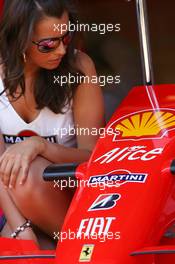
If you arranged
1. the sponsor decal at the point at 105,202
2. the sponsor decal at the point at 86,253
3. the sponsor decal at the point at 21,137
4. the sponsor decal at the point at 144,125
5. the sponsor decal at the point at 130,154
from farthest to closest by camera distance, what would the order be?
1. the sponsor decal at the point at 21,137
2. the sponsor decal at the point at 144,125
3. the sponsor decal at the point at 130,154
4. the sponsor decal at the point at 105,202
5. the sponsor decal at the point at 86,253

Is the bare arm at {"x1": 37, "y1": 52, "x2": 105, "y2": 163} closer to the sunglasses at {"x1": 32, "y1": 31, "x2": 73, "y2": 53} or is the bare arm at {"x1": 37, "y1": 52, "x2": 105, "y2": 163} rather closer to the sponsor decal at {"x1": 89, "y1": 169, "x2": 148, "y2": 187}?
the sunglasses at {"x1": 32, "y1": 31, "x2": 73, "y2": 53}

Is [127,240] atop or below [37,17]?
below

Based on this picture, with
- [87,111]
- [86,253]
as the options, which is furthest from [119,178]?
[87,111]

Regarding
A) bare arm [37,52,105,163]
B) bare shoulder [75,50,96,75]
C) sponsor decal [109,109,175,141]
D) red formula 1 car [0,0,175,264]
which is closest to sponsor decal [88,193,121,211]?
red formula 1 car [0,0,175,264]

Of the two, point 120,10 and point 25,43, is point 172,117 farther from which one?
point 120,10

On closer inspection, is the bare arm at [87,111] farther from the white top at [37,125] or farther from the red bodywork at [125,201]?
the red bodywork at [125,201]

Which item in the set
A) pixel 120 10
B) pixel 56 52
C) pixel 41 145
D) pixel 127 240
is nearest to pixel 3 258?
pixel 127 240

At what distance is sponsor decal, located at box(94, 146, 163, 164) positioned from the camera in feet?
8.04

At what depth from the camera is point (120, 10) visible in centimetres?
365

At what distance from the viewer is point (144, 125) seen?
8.54 ft

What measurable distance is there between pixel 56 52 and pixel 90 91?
0.20 meters

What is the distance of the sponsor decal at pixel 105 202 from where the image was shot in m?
2.32

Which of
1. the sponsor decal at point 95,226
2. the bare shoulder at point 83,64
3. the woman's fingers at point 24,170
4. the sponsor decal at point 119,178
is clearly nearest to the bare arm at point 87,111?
the bare shoulder at point 83,64

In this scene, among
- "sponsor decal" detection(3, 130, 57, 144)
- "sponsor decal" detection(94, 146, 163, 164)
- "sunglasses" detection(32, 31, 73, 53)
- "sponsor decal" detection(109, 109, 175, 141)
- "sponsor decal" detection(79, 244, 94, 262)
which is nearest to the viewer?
"sponsor decal" detection(79, 244, 94, 262)
